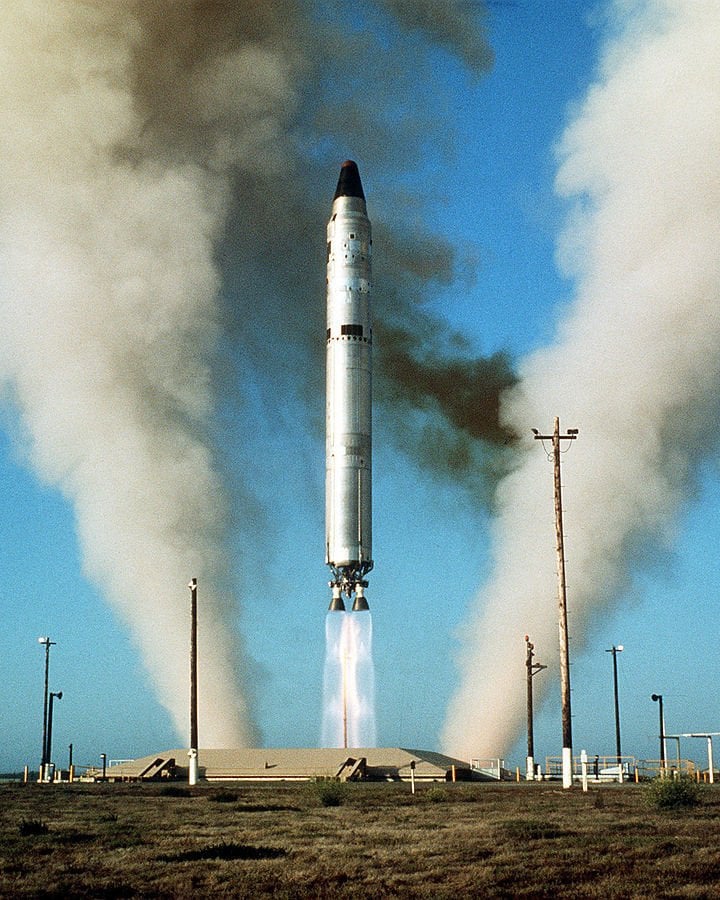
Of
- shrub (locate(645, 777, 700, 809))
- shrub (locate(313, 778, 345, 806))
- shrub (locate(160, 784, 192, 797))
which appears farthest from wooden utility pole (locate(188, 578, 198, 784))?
shrub (locate(645, 777, 700, 809))

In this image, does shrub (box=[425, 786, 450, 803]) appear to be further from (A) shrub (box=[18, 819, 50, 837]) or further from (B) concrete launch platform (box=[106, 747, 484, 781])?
(B) concrete launch platform (box=[106, 747, 484, 781])

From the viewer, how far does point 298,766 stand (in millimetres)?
65938

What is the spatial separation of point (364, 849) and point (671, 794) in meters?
13.9

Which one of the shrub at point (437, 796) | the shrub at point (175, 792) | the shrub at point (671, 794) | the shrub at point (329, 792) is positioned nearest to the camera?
the shrub at point (671, 794)

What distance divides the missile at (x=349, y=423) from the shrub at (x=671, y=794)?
36.2 m

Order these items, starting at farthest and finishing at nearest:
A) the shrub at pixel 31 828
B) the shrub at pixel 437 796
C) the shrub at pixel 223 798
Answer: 1. the shrub at pixel 223 798
2. the shrub at pixel 437 796
3. the shrub at pixel 31 828

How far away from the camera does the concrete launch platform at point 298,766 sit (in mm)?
63906

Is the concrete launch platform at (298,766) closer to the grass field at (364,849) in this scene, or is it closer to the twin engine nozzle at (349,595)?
the twin engine nozzle at (349,595)

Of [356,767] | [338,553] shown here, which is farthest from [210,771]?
[338,553]

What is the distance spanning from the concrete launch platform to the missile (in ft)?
29.2

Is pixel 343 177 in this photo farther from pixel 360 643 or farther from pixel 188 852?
pixel 188 852

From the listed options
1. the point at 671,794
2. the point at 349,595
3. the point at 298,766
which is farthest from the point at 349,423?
the point at 671,794

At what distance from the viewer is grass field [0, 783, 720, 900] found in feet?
65.8

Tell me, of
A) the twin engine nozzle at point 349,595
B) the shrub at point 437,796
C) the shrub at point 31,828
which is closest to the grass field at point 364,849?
the shrub at point 31,828
